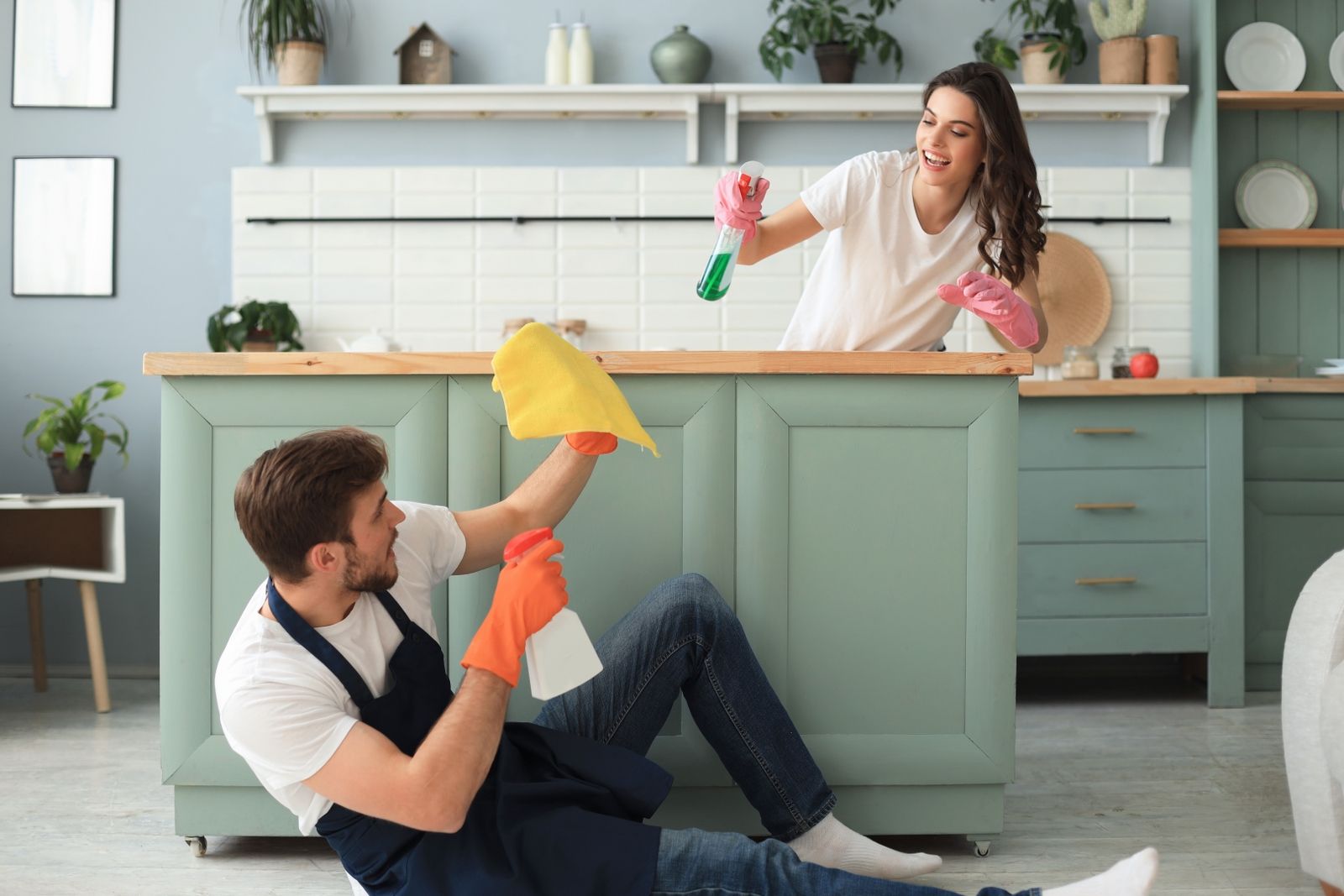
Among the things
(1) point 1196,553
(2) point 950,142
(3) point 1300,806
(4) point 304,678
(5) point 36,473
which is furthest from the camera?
(5) point 36,473

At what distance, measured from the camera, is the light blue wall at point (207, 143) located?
3.55m

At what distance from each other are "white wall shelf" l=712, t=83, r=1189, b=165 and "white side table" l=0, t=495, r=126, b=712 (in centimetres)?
209

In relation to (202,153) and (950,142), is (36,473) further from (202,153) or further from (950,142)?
(950,142)

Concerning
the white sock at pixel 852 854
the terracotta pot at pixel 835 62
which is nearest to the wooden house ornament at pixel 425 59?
the terracotta pot at pixel 835 62

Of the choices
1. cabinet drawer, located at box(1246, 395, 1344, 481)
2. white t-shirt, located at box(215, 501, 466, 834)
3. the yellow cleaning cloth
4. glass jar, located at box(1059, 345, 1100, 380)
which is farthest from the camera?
glass jar, located at box(1059, 345, 1100, 380)

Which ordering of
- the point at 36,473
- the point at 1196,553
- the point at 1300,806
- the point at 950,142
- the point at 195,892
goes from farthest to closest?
the point at 36,473, the point at 1196,553, the point at 950,142, the point at 195,892, the point at 1300,806

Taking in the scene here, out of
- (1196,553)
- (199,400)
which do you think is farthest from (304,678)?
(1196,553)

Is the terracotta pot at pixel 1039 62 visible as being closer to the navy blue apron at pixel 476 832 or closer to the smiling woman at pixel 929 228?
the smiling woman at pixel 929 228

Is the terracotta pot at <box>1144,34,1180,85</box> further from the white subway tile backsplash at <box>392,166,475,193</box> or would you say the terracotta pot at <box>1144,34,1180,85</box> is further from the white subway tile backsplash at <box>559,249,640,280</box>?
the white subway tile backsplash at <box>392,166,475,193</box>

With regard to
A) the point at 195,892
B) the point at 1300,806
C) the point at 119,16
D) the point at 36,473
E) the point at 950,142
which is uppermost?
the point at 119,16

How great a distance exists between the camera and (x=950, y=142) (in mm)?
1973

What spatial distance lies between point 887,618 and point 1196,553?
1.59 m

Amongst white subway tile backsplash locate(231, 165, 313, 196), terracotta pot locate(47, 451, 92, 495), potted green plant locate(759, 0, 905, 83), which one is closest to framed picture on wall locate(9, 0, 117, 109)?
white subway tile backsplash locate(231, 165, 313, 196)

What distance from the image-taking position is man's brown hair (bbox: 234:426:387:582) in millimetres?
1302
